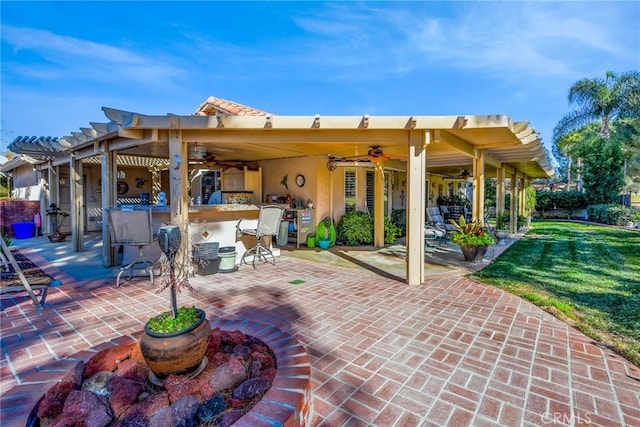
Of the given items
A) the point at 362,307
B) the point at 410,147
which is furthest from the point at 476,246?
the point at 362,307

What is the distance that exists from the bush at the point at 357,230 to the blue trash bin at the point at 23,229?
10345mm

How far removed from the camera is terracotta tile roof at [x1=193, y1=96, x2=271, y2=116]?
8281 mm

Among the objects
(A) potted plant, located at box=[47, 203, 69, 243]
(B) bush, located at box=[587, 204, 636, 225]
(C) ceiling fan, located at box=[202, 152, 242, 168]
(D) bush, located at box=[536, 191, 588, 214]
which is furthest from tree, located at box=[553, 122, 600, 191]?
(A) potted plant, located at box=[47, 203, 69, 243]

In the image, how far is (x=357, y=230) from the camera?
8.98 meters

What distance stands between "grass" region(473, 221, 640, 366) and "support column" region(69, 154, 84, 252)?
352 inches

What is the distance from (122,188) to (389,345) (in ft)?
40.7

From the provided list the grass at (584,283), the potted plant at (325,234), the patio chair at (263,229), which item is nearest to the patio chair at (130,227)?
the patio chair at (263,229)

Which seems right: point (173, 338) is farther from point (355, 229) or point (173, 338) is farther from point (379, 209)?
point (379, 209)

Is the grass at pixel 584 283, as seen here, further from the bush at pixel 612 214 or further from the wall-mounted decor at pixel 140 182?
the wall-mounted decor at pixel 140 182

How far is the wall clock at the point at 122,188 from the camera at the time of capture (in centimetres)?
1188

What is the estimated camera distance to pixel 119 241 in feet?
16.7

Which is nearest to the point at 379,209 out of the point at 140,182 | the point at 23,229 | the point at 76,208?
the point at 76,208

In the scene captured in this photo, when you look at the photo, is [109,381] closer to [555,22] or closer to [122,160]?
[555,22]

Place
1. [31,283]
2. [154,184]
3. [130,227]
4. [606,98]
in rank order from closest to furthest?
[31,283]
[130,227]
[154,184]
[606,98]
